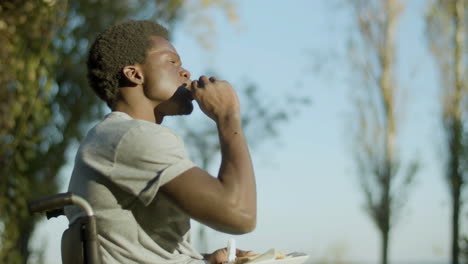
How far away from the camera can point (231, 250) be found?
1889mm

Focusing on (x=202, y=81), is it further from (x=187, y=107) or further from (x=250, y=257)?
(x=250, y=257)

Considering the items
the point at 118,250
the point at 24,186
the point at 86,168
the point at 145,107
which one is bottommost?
the point at 24,186

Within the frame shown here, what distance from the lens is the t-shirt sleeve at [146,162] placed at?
5.39 feet

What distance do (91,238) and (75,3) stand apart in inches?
312

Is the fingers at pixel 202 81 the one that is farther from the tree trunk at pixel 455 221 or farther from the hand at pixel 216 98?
the tree trunk at pixel 455 221

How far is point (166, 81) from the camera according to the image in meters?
1.94

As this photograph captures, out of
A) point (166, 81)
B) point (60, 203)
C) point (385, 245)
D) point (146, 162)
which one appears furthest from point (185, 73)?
point (385, 245)

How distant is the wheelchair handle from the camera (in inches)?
66.1

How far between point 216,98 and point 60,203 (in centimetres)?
52

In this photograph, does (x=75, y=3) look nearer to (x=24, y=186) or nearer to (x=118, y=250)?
(x=24, y=186)

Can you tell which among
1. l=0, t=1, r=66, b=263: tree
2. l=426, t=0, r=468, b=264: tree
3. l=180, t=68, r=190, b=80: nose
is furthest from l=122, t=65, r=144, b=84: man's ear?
l=426, t=0, r=468, b=264: tree

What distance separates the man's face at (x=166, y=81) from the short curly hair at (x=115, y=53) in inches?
1.3

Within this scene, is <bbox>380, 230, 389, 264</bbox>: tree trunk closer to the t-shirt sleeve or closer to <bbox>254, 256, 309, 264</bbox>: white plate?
<bbox>254, 256, 309, 264</bbox>: white plate

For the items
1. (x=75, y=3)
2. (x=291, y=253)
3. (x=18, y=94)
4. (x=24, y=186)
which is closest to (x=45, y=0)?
(x=18, y=94)
